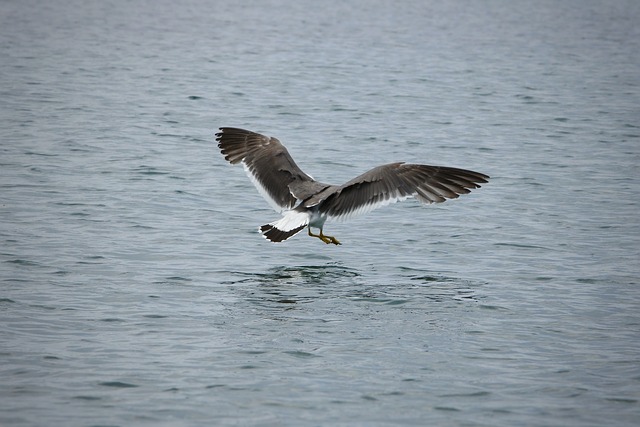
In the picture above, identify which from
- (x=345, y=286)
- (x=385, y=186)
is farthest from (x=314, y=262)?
(x=385, y=186)

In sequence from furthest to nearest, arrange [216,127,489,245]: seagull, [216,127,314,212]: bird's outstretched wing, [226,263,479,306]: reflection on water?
[216,127,314,212]: bird's outstretched wing
[216,127,489,245]: seagull
[226,263,479,306]: reflection on water

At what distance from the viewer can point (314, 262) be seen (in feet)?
41.5

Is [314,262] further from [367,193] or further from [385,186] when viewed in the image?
[385,186]

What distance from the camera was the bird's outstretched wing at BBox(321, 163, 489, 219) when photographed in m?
11.9

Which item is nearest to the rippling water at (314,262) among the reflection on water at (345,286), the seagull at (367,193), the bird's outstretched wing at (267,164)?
the reflection on water at (345,286)

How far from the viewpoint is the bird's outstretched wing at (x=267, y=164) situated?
12750 millimetres

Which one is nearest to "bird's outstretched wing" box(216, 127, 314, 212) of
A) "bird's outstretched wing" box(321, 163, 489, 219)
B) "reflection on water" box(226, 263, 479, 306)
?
"bird's outstretched wing" box(321, 163, 489, 219)

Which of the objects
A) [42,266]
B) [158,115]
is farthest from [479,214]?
[158,115]

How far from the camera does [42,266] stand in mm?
11789

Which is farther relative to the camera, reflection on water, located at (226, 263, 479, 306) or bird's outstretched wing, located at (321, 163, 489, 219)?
bird's outstretched wing, located at (321, 163, 489, 219)

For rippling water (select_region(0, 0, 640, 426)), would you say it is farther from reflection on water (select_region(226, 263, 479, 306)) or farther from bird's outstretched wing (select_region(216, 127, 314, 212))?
bird's outstretched wing (select_region(216, 127, 314, 212))

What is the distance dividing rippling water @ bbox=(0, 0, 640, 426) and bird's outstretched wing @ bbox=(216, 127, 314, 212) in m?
0.76

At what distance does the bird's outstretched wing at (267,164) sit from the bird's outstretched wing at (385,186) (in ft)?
2.25

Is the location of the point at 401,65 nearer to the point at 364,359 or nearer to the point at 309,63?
the point at 309,63
